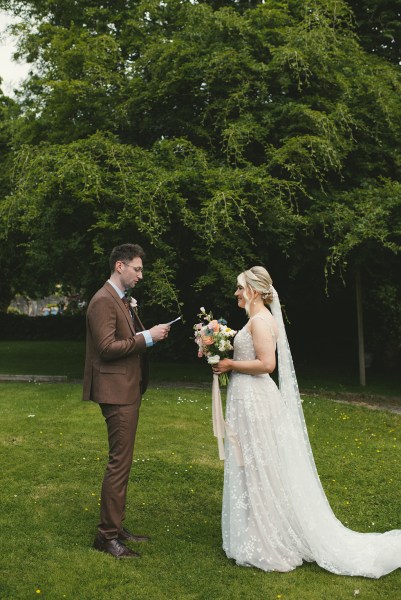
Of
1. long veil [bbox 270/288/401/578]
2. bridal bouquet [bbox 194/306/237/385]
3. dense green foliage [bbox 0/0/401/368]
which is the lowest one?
long veil [bbox 270/288/401/578]

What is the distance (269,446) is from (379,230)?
861 cm

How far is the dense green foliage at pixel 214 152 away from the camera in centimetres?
1373

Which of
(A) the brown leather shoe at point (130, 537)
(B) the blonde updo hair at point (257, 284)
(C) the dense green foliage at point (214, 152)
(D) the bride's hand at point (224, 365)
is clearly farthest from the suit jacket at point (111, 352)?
(C) the dense green foliage at point (214, 152)

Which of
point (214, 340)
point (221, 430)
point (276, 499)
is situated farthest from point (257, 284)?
point (276, 499)

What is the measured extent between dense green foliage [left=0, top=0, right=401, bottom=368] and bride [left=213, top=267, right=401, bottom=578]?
7036mm

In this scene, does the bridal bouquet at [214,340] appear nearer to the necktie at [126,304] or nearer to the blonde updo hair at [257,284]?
the blonde updo hair at [257,284]

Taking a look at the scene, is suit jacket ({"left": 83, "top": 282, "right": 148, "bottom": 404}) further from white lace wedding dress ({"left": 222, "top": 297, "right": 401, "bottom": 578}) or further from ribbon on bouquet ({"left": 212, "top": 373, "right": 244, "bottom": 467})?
white lace wedding dress ({"left": 222, "top": 297, "right": 401, "bottom": 578})

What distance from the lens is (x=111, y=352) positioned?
5629mm

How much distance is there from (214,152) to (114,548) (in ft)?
36.8

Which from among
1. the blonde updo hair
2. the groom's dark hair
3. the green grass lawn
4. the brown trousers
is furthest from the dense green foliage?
the brown trousers

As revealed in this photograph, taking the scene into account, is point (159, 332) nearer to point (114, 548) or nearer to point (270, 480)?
point (270, 480)

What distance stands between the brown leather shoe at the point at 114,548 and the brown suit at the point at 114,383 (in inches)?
3.6

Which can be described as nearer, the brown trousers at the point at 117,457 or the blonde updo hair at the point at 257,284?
the brown trousers at the point at 117,457

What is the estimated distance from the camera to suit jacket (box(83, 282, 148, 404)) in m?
5.67
